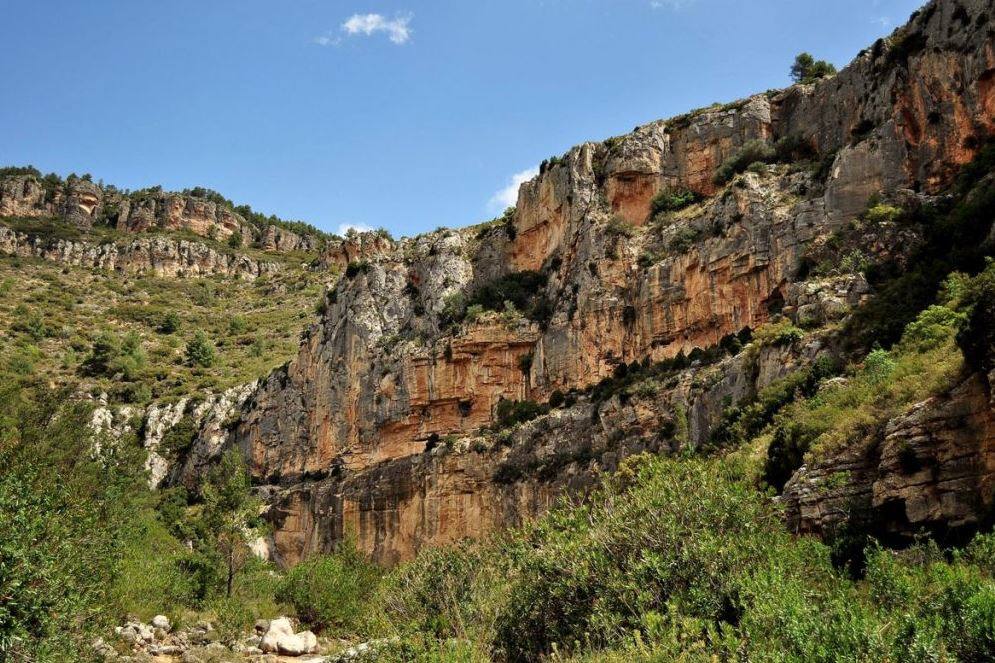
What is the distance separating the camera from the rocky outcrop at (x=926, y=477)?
15648 mm

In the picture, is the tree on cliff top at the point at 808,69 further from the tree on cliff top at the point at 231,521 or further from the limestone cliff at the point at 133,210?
the limestone cliff at the point at 133,210

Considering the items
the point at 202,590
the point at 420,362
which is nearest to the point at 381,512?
the point at 420,362

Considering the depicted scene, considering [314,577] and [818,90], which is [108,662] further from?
[818,90]

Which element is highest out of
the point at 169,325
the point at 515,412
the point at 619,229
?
the point at 169,325

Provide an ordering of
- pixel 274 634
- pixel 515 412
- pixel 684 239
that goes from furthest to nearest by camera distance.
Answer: pixel 515 412, pixel 684 239, pixel 274 634

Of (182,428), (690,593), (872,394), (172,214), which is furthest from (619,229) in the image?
(172,214)

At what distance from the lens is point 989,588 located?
36.5ft

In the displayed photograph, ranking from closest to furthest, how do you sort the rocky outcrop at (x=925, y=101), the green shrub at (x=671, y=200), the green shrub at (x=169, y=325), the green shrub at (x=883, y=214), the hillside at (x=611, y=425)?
1. the hillside at (x=611, y=425)
2. the green shrub at (x=883, y=214)
3. the rocky outcrop at (x=925, y=101)
4. the green shrub at (x=671, y=200)
5. the green shrub at (x=169, y=325)

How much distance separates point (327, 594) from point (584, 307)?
73.6 ft

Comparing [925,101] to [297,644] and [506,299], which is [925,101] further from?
[297,644]

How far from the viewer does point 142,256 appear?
11200cm

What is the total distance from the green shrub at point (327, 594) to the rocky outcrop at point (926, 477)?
2393 centimetres

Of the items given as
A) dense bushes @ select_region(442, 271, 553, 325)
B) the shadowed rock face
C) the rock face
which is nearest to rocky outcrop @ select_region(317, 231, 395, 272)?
the shadowed rock face

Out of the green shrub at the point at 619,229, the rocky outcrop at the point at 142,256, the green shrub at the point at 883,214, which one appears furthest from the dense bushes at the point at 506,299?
the rocky outcrop at the point at 142,256
